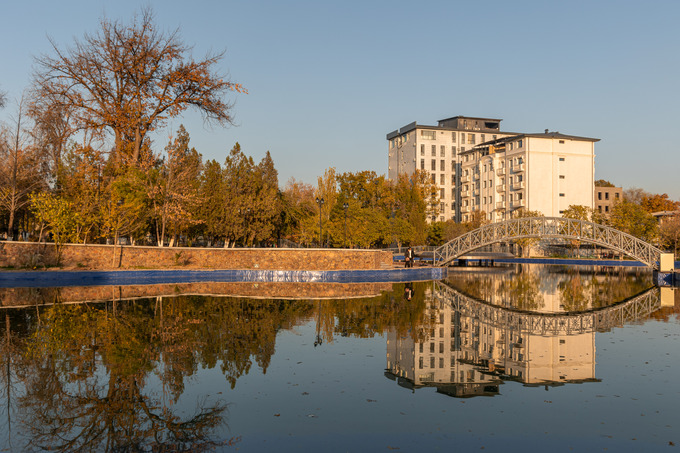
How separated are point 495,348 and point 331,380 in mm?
5139

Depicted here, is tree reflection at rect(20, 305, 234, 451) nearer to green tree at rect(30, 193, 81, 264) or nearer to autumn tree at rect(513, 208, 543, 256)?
green tree at rect(30, 193, 81, 264)

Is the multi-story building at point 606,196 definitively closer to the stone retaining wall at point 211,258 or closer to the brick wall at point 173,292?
the stone retaining wall at point 211,258

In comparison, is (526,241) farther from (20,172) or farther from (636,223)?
(20,172)

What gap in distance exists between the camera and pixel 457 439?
7.05 m

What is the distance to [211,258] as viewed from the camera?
36.0 meters

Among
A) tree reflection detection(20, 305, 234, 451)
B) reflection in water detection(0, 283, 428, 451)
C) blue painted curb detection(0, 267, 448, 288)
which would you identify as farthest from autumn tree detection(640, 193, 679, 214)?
tree reflection detection(20, 305, 234, 451)

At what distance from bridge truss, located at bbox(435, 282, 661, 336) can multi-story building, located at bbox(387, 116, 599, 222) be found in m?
57.2

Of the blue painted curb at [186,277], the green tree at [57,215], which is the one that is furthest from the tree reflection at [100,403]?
the green tree at [57,215]

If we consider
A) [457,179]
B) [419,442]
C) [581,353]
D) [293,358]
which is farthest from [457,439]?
[457,179]

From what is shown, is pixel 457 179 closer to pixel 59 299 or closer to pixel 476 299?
pixel 476 299

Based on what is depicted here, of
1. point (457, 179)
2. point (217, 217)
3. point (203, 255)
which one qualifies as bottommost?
point (203, 255)

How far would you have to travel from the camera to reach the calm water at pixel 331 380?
707cm

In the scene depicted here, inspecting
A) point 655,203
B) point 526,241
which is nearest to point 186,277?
point 526,241

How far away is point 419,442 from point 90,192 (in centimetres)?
3501
